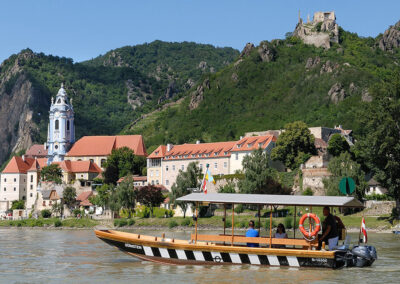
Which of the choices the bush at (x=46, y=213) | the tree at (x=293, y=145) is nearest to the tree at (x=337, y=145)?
the tree at (x=293, y=145)

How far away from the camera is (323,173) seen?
95.6 meters

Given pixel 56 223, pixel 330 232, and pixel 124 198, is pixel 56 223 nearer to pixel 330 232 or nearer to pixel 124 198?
pixel 124 198

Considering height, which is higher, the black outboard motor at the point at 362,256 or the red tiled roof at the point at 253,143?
the red tiled roof at the point at 253,143

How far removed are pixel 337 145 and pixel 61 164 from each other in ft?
203

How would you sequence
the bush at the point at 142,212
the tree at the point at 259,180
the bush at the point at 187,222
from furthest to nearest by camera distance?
the bush at the point at 142,212, the tree at the point at 259,180, the bush at the point at 187,222

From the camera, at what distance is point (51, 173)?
13762 centimetres

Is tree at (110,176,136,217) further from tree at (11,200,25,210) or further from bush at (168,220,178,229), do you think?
tree at (11,200,25,210)

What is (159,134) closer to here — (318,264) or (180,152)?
(180,152)

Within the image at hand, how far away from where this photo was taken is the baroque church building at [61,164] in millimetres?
134125

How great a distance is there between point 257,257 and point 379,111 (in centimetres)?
4084

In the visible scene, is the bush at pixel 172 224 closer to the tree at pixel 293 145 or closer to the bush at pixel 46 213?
the tree at pixel 293 145

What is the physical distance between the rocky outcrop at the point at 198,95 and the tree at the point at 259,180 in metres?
87.2

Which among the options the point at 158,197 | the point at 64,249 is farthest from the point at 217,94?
the point at 64,249

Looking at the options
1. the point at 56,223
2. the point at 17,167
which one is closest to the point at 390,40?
the point at 17,167
